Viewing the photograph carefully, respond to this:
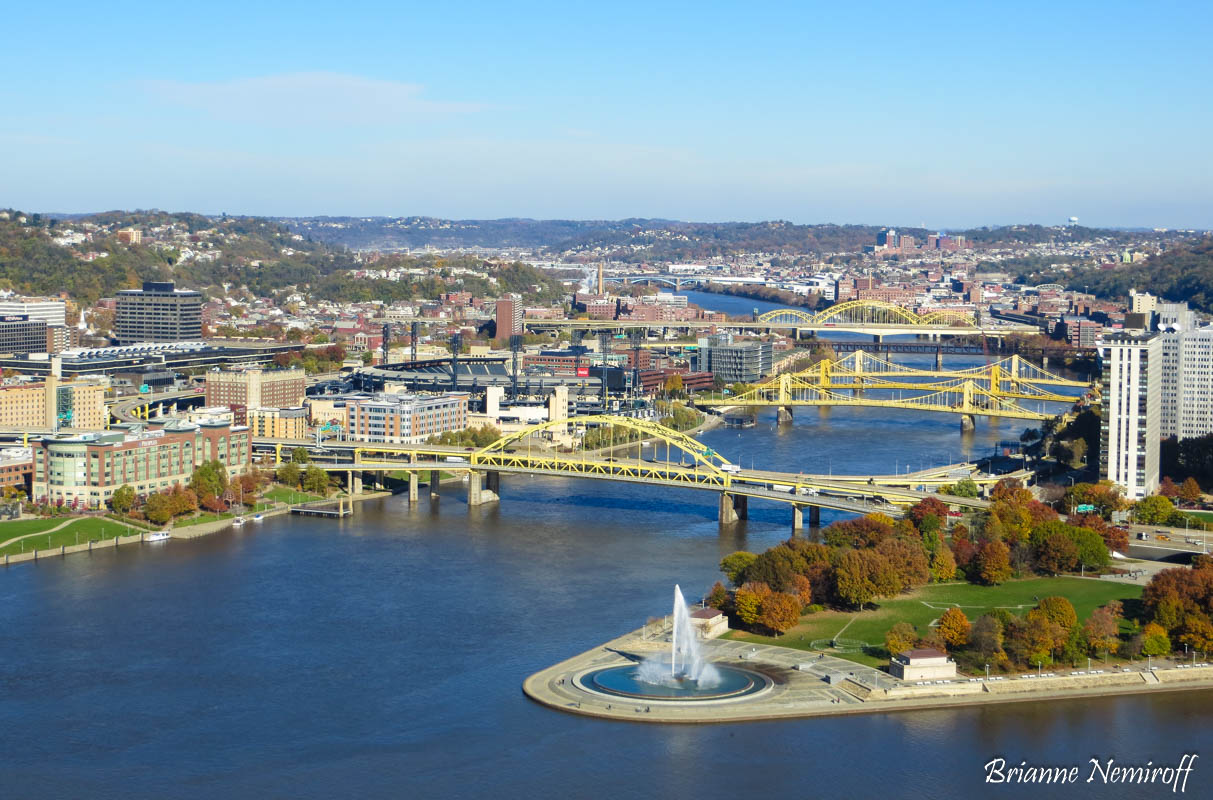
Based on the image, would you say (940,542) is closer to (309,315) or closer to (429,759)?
(429,759)

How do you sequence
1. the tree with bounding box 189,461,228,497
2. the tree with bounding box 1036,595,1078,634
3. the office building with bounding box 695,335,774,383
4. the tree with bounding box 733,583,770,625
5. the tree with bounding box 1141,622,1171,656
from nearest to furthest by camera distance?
the tree with bounding box 1141,622,1171,656 < the tree with bounding box 1036,595,1078,634 < the tree with bounding box 733,583,770,625 < the tree with bounding box 189,461,228,497 < the office building with bounding box 695,335,774,383

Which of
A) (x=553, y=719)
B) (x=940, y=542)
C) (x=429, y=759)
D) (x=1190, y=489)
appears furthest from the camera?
(x=1190, y=489)

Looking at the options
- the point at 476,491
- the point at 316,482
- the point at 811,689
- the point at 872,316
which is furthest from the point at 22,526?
the point at 872,316

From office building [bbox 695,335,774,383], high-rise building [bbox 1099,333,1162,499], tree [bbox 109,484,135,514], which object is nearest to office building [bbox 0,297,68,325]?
office building [bbox 695,335,774,383]

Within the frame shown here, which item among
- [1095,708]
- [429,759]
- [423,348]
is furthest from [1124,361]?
[423,348]

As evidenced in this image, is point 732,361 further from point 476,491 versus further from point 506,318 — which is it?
point 476,491

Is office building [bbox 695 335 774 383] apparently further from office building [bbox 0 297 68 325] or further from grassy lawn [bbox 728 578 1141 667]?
grassy lawn [bbox 728 578 1141 667]
